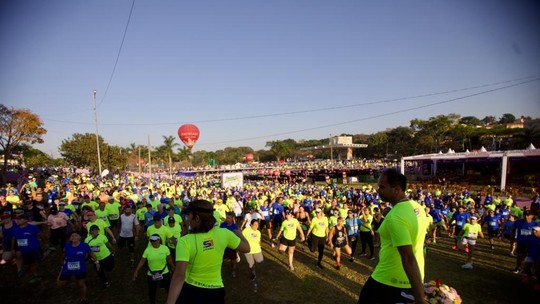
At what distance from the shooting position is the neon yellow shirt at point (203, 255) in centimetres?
242

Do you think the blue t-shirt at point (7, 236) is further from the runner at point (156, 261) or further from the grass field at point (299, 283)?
the runner at point (156, 261)

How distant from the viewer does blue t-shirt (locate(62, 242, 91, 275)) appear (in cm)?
573

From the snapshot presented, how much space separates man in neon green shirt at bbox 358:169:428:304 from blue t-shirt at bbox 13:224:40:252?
347 inches

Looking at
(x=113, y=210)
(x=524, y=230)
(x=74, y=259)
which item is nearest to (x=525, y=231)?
(x=524, y=230)

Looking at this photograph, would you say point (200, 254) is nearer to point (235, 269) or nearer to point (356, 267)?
point (235, 269)

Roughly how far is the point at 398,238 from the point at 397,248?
0.09 metres

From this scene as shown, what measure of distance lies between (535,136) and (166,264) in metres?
50.2

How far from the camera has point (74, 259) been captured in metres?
5.76

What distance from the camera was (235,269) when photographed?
322 inches

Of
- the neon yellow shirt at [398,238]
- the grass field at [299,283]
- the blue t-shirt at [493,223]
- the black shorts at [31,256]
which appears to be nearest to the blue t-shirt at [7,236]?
the black shorts at [31,256]

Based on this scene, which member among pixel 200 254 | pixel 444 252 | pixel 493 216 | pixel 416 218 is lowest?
pixel 444 252

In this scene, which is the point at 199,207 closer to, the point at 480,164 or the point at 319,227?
the point at 319,227

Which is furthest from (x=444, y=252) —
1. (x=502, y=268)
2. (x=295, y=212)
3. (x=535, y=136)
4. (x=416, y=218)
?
(x=535, y=136)

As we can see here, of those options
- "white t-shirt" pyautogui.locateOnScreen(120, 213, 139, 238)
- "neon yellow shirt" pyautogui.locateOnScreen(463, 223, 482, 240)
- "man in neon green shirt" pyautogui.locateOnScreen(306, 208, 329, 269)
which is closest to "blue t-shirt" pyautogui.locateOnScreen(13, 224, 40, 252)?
"white t-shirt" pyautogui.locateOnScreen(120, 213, 139, 238)
